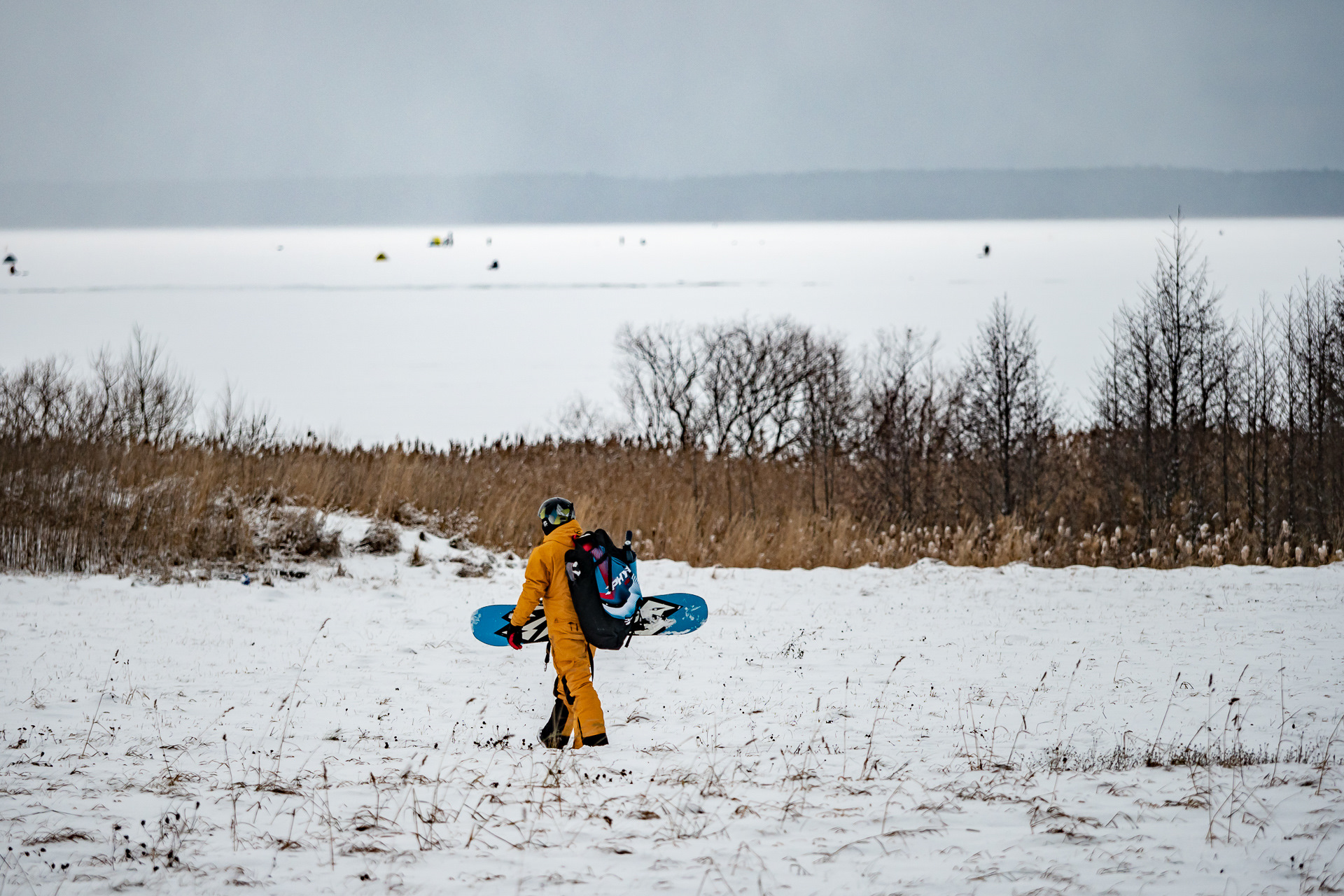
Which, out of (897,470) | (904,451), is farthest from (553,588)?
(897,470)

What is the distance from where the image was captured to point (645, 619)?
8148 millimetres

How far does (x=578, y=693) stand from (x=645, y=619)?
1144 mm

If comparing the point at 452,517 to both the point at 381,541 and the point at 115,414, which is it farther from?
the point at 115,414

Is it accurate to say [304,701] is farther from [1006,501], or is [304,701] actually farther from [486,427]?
[486,427]

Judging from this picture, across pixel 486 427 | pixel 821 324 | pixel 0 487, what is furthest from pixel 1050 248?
pixel 0 487

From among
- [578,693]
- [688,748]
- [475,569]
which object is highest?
[475,569]

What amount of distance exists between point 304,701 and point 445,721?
122cm

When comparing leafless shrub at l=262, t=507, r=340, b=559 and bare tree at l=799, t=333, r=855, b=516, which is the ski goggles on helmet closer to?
leafless shrub at l=262, t=507, r=340, b=559

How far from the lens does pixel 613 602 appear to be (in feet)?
23.0

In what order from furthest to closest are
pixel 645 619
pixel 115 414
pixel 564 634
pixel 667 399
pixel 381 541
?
pixel 667 399 → pixel 115 414 → pixel 381 541 → pixel 645 619 → pixel 564 634

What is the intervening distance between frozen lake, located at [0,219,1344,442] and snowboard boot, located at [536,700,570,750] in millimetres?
22746

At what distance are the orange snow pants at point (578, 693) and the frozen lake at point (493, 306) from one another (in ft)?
74.9

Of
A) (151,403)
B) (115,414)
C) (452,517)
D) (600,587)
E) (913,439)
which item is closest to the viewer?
(600,587)

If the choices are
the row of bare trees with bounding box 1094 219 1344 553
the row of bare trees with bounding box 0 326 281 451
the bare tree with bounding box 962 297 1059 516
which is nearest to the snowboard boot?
the row of bare trees with bounding box 0 326 281 451
